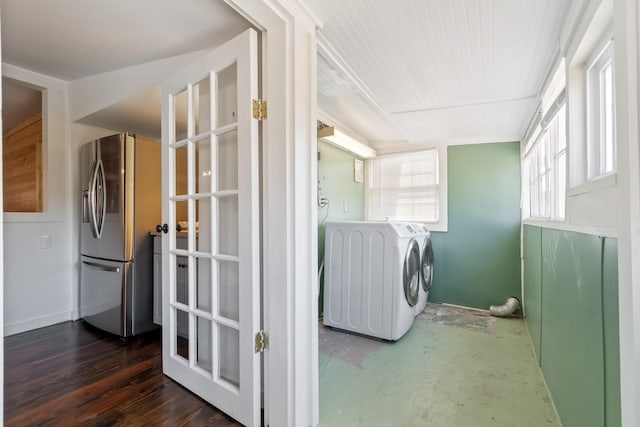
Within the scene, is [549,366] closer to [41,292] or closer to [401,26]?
[401,26]

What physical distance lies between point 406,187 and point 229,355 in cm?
295

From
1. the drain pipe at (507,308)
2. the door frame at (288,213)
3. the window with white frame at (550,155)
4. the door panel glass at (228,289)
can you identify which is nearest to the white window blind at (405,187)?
the window with white frame at (550,155)

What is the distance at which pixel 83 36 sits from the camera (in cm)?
179

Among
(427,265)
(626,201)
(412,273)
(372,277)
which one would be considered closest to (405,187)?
(427,265)

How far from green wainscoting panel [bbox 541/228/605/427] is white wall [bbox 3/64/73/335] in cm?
363

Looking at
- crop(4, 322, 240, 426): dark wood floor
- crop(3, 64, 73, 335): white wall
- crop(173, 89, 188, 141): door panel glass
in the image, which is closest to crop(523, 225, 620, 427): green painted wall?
crop(4, 322, 240, 426): dark wood floor

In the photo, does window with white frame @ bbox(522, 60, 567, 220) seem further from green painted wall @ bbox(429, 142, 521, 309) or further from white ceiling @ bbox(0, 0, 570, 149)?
green painted wall @ bbox(429, 142, 521, 309)

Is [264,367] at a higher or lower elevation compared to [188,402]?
higher

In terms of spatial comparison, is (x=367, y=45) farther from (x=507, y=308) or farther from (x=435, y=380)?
(x=507, y=308)

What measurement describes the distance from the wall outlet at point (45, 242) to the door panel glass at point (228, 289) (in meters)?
2.11

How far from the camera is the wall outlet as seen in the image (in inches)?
98.6

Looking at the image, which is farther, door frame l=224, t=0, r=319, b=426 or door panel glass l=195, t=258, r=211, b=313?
door panel glass l=195, t=258, r=211, b=313

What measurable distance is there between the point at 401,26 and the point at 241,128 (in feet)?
3.12

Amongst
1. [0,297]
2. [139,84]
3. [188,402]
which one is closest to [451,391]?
[188,402]
